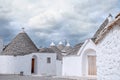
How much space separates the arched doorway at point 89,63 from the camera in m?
22.2

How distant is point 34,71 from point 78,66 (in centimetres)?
1034

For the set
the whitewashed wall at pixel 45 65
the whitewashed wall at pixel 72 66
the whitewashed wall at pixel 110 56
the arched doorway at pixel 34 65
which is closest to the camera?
the whitewashed wall at pixel 110 56

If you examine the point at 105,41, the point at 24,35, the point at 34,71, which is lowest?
the point at 34,71

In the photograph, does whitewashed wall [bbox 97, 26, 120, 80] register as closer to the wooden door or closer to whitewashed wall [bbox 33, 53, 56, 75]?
the wooden door

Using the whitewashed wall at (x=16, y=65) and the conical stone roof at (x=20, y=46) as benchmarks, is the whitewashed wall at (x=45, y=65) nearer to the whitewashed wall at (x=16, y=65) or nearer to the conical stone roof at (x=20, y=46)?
the whitewashed wall at (x=16, y=65)

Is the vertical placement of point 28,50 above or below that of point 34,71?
above

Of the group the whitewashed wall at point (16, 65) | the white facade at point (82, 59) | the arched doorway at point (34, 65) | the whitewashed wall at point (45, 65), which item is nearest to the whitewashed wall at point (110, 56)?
the white facade at point (82, 59)

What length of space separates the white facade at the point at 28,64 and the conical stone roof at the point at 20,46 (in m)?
0.84

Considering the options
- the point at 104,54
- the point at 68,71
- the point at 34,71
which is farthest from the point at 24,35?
the point at 104,54

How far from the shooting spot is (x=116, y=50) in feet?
24.6

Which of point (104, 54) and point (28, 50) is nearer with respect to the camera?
point (104, 54)

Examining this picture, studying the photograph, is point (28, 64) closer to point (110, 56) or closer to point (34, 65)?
point (34, 65)

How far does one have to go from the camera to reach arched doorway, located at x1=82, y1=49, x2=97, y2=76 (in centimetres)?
2225

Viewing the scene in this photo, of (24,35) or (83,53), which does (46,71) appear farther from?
(83,53)
